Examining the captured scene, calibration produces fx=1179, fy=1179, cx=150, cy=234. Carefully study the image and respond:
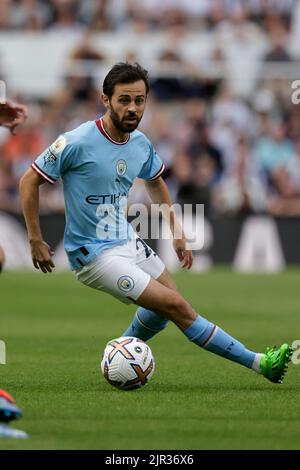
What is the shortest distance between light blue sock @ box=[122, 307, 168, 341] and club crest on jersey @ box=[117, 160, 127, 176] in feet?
3.60

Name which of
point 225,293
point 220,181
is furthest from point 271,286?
point 220,181

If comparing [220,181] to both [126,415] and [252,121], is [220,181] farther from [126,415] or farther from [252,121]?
[126,415]

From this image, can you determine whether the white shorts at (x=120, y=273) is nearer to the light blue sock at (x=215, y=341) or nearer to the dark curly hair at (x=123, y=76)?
the light blue sock at (x=215, y=341)

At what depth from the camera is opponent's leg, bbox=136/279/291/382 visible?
846cm

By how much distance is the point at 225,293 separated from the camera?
1759 cm

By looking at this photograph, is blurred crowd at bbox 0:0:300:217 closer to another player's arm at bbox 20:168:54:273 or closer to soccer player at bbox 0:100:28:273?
soccer player at bbox 0:100:28:273

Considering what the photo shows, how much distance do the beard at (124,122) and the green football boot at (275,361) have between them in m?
1.94

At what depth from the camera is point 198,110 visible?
22.2 metres

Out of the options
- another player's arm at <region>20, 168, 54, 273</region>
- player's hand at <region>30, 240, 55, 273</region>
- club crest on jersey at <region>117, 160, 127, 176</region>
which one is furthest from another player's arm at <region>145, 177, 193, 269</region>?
player's hand at <region>30, 240, 55, 273</region>

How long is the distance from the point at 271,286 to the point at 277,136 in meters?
4.49

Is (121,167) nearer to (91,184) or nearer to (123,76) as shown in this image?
(91,184)

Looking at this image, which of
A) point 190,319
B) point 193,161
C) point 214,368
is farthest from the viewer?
point 193,161

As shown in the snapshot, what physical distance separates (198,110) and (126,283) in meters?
14.0

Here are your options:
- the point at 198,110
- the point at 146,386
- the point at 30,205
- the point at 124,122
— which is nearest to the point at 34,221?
the point at 30,205
